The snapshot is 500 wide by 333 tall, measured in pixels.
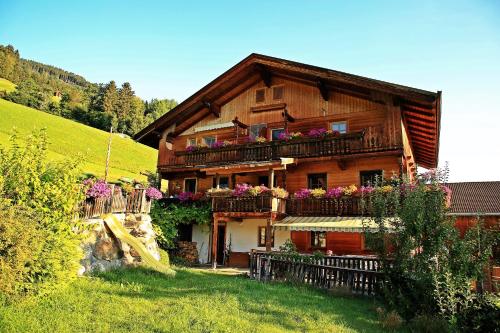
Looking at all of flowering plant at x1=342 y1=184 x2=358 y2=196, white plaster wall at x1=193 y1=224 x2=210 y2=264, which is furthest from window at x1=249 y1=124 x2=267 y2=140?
flowering plant at x1=342 y1=184 x2=358 y2=196

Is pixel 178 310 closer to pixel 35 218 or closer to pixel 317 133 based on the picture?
pixel 35 218

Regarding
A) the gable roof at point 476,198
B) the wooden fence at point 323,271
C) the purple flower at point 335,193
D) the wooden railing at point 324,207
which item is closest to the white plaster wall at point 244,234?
the wooden railing at point 324,207

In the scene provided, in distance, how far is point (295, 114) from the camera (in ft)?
74.7

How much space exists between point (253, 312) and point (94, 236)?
714 centimetres

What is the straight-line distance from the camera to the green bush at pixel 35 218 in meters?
7.73

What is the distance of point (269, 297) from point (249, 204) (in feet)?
31.9

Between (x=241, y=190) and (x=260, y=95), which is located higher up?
(x=260, y=95)

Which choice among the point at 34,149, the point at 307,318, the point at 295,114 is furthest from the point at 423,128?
the point at 34,149

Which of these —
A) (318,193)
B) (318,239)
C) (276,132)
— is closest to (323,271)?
(318,193)

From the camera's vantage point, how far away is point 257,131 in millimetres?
24016

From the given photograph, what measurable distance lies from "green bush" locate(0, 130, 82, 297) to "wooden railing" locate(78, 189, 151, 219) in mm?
3204

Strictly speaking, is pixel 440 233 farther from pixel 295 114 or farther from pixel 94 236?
pixel 295 114

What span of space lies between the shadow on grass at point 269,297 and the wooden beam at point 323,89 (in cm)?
1236

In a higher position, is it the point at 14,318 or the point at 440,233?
the point at 440,233
